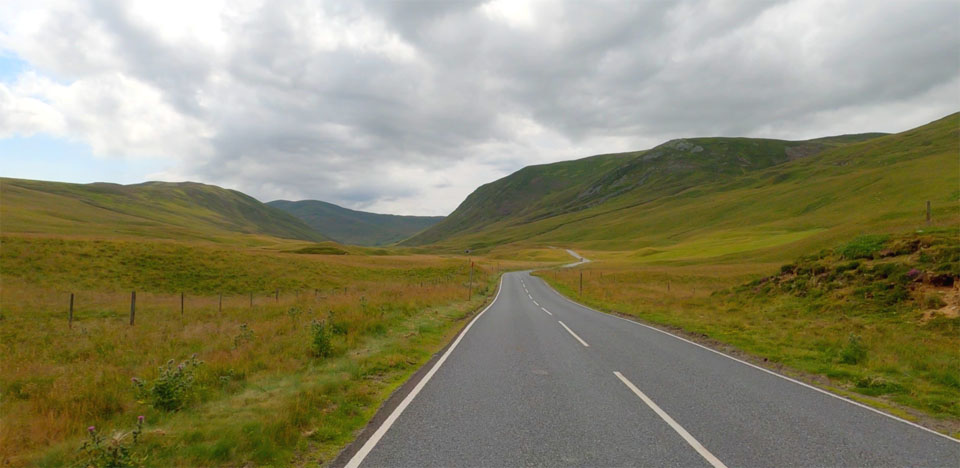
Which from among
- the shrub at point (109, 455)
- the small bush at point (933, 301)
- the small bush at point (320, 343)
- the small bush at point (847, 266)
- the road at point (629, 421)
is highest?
the small bush at point (847, 266)

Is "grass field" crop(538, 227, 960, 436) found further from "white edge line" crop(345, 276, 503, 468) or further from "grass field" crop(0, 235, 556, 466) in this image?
"grass field" crop(0, 235, 556, 466)

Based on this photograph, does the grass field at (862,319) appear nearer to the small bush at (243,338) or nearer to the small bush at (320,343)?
the small bush at (320,343)

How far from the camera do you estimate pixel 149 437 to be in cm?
516

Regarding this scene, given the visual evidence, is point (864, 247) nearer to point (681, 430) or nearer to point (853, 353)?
point (853, 353)

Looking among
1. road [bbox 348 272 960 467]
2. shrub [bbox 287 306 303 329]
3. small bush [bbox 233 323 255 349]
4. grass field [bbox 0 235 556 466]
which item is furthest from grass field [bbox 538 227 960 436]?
shrub [bbox 287 306 303 329]

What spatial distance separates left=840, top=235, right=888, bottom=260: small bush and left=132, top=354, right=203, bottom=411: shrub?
24.5m

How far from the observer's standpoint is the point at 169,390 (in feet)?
22.1

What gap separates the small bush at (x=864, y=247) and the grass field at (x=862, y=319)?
0.04m

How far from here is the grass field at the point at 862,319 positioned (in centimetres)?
876

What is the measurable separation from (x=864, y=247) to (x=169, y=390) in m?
25.5

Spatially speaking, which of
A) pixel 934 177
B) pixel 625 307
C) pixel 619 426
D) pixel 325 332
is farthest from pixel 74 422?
pixel 934 177

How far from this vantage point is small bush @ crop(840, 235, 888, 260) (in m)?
19.2

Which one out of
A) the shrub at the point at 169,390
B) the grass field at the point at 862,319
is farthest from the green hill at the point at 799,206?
the shrub at the point at 169,390

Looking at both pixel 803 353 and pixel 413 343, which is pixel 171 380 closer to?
pixel 413 343
